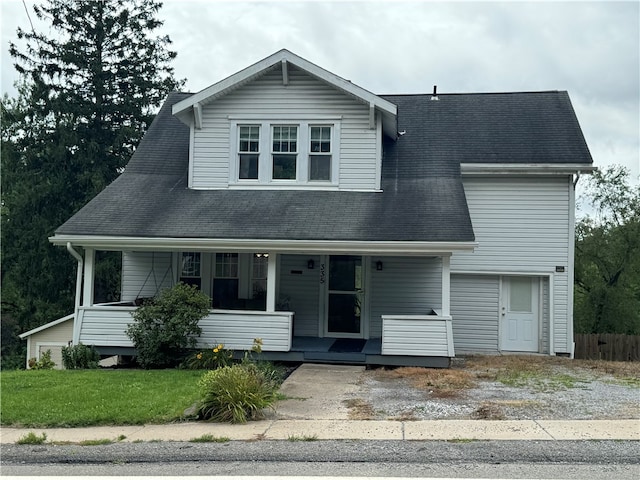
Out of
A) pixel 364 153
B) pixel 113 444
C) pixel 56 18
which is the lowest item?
pixel 113 444

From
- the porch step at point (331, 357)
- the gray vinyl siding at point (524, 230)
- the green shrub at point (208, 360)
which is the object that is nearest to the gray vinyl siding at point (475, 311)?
the gray vinyl siding at point (524, 230)

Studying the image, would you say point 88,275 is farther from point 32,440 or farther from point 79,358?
point 32,440

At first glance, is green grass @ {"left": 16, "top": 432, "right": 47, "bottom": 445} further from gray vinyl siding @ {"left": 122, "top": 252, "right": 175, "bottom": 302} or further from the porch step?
gray vinyl siding @ {"left": 122, "top": 252, "right": 175, "bottom": 302}

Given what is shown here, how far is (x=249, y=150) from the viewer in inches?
559

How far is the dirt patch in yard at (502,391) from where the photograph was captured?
780 cm

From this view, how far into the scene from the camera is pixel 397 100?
1756cm

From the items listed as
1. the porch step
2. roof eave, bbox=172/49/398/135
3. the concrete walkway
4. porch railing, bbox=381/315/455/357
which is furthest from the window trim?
the concrete walkway

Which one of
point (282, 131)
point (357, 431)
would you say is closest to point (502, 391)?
point (357, 431)

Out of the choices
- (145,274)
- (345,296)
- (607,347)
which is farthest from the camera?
(607,347)

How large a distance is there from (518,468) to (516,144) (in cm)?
1085

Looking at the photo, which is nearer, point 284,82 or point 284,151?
point 284,82

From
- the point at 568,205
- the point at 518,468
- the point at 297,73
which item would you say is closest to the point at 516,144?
the point at 568,205

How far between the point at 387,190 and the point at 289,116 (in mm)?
2845

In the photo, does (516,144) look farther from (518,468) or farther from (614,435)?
(518,468)
